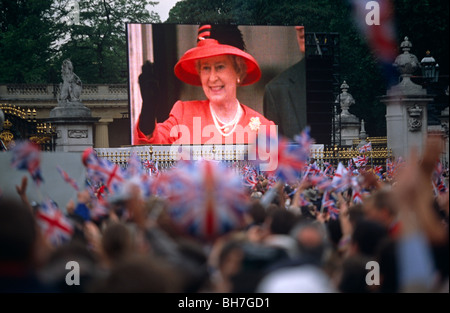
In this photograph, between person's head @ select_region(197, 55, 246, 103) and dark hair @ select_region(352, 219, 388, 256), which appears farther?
person's head @ select_region(197, 55, 246, 103)

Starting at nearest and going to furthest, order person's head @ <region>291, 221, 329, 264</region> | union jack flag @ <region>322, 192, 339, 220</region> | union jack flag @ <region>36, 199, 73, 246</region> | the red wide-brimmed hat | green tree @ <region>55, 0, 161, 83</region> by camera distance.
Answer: person's head @ <region>291, 221, 329, 264</region>
union jack flag @ <region>36, 199, 73, 246</region>
union jack flag @ <region>322, 192, 339, 220</region>
the red wide-brimmed hat
green tree @ <region>55, 0, 161, 83</region>

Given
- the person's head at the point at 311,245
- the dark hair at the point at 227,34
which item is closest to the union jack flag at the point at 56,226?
the person's head at the point at 311,245

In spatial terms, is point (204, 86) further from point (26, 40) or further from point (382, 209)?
point (26, 40)

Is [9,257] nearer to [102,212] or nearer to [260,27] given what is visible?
[102,212]

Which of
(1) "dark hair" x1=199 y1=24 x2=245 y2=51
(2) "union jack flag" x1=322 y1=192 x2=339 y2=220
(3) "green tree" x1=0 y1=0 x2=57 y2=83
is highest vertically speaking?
(3) "green tree" x1=0 y1=0 x2=57 y2=83

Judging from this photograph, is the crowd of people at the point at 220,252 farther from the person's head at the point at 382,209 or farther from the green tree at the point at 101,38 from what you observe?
the green tree at the point at 101,38

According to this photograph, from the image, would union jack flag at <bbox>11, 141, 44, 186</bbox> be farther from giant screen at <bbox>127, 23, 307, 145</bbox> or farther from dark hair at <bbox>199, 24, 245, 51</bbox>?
dark hair at <bbox>199, 24, 245, 51</bbox>

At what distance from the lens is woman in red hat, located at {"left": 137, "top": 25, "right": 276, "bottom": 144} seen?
2641 cm

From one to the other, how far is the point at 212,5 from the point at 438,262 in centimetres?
4283

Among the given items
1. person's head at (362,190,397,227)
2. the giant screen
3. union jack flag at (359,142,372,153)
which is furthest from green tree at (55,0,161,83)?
person's head at (362,190,397,227)

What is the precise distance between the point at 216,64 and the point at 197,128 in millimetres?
2462

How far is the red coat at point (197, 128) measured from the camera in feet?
85.6

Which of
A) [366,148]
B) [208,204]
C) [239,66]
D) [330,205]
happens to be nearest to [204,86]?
[239,66]

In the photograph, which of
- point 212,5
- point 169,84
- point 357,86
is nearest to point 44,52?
point 212,5
